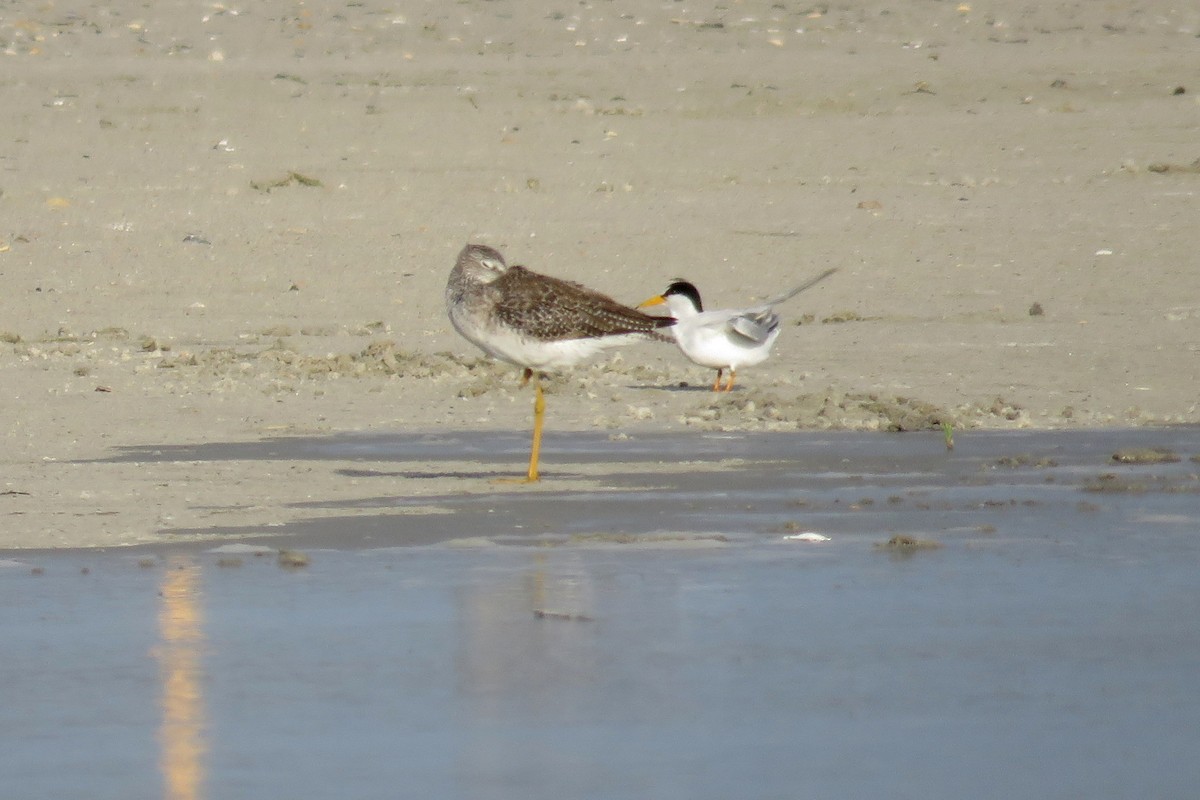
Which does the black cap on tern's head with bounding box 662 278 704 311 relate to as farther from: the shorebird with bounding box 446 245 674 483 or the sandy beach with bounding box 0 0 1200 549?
the shorebird with bounding box 446 245 674 483

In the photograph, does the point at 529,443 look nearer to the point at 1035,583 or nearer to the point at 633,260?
the point at 1035,583

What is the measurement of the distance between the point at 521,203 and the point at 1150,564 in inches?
383

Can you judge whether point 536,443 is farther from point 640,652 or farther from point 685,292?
point 685,292

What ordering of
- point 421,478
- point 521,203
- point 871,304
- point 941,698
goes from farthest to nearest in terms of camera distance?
point 521,203 < point 871,304 < point 421,478 < point 941,698

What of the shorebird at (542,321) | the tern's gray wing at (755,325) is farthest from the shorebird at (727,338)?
the shorebird at (542,321)

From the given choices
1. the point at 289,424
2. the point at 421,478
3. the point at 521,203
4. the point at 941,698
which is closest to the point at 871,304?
the point at 521,203

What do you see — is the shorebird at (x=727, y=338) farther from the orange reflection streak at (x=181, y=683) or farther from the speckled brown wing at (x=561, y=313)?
the orange reflection streak at (x=181, y=683)

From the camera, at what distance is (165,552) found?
652 cm

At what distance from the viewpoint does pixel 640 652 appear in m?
5.27

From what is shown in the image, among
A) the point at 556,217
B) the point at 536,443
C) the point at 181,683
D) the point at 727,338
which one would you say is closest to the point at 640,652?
the point at 181,683

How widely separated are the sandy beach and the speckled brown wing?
457 mm

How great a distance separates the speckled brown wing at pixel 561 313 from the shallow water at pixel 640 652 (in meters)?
1.39

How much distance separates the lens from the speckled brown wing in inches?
355

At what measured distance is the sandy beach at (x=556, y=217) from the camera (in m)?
9.63
